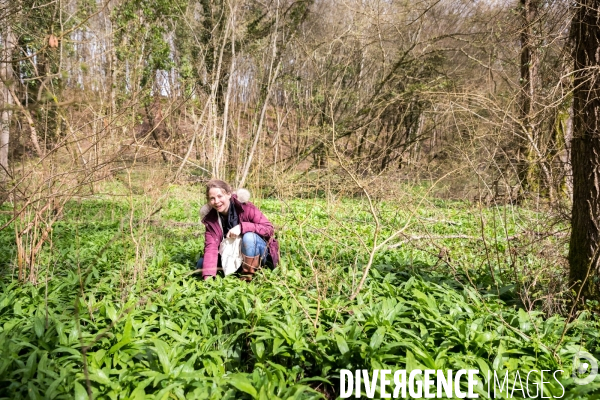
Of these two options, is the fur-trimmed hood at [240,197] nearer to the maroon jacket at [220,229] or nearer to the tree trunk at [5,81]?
the maroon jacket at [220,229]

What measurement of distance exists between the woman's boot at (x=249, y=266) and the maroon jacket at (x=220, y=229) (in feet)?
0.62

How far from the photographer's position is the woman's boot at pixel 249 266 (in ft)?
12.3

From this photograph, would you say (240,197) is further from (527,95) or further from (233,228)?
(527,95)

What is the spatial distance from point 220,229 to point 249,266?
472 mm

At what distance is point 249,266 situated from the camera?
148 inches

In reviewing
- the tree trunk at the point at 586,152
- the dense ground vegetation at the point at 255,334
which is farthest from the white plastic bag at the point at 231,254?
the tree trunk at the point at 586,152

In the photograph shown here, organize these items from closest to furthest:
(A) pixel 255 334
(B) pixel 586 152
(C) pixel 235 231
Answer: (A) pixel 255 334 → (B) pixel 586 152 → (C) pixel 235 231

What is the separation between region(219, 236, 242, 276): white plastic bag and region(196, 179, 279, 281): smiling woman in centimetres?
5

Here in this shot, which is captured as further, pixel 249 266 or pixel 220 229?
pixel 220 229

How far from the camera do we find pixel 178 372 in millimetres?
2135

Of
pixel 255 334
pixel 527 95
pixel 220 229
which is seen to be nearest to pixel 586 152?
pixel 527 95

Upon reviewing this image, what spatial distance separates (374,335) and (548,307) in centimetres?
156

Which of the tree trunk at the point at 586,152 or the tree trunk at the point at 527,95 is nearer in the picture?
the tree trunk at the point at 586,152

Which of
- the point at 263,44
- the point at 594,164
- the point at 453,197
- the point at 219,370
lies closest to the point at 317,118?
the point at 263,44
